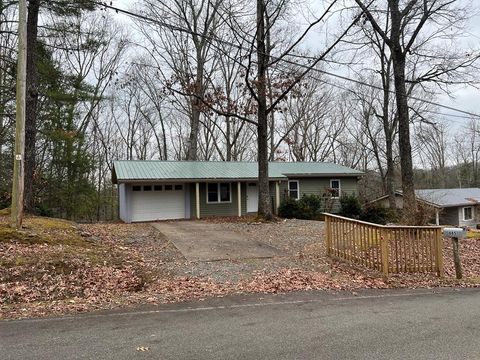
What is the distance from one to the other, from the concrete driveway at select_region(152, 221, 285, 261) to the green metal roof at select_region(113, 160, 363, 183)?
6391 millimetres

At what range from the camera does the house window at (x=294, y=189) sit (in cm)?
2402

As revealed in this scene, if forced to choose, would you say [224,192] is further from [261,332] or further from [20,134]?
[261,332]

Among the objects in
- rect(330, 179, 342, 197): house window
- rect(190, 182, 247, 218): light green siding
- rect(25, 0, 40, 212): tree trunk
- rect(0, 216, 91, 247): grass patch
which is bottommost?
rect(0, 216, 91, 247): grass patch

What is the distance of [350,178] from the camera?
2528 centimetres

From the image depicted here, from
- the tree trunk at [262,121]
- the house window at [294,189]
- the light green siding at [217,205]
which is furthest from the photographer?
the house window at [294,189]

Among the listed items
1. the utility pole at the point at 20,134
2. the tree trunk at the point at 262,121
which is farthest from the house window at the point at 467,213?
the utility pole at the point at 20,134

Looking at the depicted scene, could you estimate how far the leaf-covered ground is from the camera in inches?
223

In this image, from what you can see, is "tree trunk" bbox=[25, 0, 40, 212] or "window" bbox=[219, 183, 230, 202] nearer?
"tree trunk" bbox=[25, 0, 40, 212]

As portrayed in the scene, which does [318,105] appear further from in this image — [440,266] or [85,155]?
[440,266]

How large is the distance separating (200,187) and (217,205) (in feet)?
4.42

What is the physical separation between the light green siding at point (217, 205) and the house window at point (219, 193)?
0.18 metres

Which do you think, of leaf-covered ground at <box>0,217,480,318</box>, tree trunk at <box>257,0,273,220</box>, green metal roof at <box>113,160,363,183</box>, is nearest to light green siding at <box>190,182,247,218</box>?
green metal roof at <box>113,160,363,183</box>

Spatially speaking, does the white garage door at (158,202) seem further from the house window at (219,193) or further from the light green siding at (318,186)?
the light green siding at (318,186)

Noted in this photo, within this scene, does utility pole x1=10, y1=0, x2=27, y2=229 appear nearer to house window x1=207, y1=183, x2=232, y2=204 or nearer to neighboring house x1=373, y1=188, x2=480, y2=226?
house window x1=207, y1=183, x2=232, y2=204
